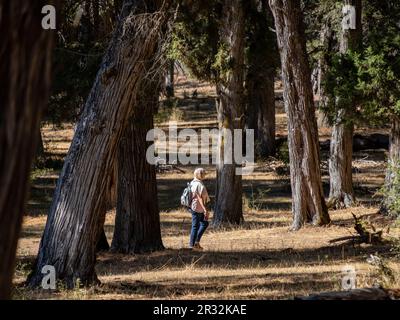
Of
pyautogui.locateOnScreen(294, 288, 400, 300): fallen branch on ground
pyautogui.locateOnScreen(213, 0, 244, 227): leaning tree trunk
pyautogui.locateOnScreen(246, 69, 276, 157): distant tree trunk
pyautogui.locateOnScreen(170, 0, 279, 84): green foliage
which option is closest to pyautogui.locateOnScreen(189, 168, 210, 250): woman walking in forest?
pyautogui.locateOnScreen(170, 0, 279, 84): green foliage

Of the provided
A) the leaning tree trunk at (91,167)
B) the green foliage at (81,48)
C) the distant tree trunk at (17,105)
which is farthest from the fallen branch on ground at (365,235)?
the distant tree trunk at (17,105)

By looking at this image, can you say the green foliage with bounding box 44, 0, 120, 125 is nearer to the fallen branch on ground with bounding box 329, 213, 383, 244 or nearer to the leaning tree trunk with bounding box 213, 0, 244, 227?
the leaning tree trunk with bounding box 213, 0, 244, 227

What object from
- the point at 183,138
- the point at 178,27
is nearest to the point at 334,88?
the point at 178,27

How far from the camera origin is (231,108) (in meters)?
21.8

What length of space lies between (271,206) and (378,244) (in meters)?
10.4

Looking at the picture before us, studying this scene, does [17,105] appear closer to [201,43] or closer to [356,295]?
[356,295]

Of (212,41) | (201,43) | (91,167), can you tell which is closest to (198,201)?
(91,167)

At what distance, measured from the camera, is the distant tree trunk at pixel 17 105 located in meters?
3.40

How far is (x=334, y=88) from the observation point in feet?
63.3

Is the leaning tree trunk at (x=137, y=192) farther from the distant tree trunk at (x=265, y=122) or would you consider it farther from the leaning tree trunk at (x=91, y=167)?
the distant tree trunk at (x=265, y=122)

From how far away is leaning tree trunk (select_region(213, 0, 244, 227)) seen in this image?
851 inches

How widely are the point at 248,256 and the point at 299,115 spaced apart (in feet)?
15.4

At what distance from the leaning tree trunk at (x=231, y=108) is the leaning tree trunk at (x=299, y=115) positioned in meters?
2.27

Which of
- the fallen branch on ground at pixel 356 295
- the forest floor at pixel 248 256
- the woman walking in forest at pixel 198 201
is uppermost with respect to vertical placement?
the woman walking in forest at pixel 198 201
